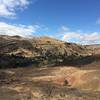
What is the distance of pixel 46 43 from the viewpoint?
137 metres

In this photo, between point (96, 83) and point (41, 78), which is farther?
point (41, 78)

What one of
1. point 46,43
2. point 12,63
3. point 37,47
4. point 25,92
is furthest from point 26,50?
point 25,92

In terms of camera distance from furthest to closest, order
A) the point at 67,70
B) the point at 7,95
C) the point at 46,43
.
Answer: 1. the point at 46,43
2. the point at 67,70
3. the point at 7,95

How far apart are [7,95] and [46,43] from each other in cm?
10580

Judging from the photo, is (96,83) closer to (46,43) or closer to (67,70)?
(67,70)

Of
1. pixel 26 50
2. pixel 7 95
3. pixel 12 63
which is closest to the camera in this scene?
pixel 7 95

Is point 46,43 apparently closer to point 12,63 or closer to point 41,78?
point 12,63

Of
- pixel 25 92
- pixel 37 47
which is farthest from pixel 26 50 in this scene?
pixel 25 92

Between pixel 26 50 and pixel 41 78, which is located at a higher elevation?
pixel 26 50

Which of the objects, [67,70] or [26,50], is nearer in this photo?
[67,70]

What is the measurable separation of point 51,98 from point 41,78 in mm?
16643

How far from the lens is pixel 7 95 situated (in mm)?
31453

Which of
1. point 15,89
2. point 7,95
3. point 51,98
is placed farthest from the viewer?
point 15,89

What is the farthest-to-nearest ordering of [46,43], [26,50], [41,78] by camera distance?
[46,43], [26,50], [41,78]
